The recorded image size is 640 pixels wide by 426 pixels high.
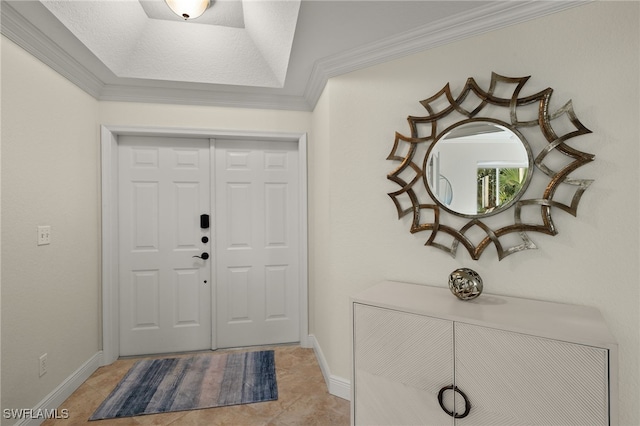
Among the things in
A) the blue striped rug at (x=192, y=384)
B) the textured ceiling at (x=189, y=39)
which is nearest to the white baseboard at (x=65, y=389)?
the blue striped rug at (x=192, y=384)

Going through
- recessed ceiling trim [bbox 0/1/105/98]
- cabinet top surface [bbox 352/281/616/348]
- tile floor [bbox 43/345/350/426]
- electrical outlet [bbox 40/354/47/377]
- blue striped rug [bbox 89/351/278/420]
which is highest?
recessed ceiling trim [bbox 0/1/105/98]

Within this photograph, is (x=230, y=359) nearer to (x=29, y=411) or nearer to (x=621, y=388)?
(x=29, y=411)

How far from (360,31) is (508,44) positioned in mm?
791

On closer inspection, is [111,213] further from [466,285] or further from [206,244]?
[466,285]

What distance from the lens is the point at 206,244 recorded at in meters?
2.72

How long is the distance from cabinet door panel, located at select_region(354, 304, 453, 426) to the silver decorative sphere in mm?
225

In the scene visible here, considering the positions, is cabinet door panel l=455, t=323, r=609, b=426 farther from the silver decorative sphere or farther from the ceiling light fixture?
the ceiling light fixture

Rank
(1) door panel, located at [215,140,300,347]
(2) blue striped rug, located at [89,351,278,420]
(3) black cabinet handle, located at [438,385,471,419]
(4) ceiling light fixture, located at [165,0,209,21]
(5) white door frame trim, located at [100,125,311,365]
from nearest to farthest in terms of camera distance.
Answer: (3) black cabinet handle, located at [438,385,471,419]
(4) ceiling light fixture, located at [165,0,209,21]
(2) blue striped rug, located at [89,351,278,420]
(5) white door frame trim, located at [100,125,311,365]
(1) door panel, located at [215,140,300,347]

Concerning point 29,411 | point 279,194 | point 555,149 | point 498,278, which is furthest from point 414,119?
point 29,411

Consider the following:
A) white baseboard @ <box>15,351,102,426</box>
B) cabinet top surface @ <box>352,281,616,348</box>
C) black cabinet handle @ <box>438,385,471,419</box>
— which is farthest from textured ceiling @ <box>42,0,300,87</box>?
white baseboard @ <box>15,351,102,426</box>

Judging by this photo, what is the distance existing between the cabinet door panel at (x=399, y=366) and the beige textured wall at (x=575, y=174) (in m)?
0.45

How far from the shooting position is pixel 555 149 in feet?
4.69

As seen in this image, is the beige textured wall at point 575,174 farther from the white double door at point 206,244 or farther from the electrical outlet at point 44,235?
the electrical outlet at point 44,235

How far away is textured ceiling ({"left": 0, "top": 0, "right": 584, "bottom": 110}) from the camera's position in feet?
5.15
